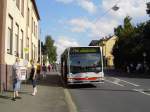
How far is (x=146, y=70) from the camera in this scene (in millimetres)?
71062

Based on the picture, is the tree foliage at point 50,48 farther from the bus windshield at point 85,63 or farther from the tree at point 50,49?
the bus windshield at point 85,63

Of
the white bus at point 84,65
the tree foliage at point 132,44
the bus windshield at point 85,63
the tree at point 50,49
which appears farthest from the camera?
the tree at point 50,49

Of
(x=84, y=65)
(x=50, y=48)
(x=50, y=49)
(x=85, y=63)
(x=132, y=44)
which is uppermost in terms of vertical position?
(x=50, y=48)

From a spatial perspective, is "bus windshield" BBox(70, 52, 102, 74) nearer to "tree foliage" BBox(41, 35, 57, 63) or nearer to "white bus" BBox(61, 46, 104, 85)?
"white bus" BBox(61, 46, 104, 85)

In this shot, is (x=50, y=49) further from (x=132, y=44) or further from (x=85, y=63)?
(x=85, y=63)

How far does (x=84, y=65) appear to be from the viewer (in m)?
29.7

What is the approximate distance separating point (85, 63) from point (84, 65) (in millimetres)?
163

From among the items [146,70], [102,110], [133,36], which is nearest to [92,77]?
[102,110]

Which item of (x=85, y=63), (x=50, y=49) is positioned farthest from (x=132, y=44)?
(x=85, y=63)

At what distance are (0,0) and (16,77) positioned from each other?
553 centimetres

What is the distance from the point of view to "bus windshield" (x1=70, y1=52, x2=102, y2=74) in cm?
2966

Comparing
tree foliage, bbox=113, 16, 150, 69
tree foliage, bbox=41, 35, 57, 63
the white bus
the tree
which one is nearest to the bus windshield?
the white bus

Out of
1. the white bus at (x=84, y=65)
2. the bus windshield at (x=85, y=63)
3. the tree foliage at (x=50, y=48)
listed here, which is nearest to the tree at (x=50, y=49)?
the tree foliage at (x=50, y=48)

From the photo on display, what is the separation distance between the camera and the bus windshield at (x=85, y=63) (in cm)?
2966
